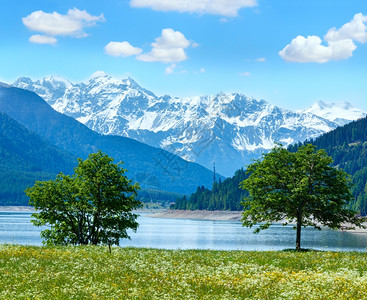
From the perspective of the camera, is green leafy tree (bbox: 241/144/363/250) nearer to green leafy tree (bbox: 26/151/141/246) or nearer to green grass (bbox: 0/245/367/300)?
green leafy tree (bbox: 26/151/141/246)

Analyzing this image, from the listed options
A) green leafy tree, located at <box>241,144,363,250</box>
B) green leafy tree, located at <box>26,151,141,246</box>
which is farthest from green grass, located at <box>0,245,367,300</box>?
green leafy tree, located at <box>26,151,141,246</box>

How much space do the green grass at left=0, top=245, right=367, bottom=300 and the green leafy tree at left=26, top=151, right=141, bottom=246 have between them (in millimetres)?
28171

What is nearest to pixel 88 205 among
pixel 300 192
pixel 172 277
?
pixel 300 192

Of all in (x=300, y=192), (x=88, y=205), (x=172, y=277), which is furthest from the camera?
(x=88, y=205)

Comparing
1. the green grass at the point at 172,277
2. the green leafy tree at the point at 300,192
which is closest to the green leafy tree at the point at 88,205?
the green leafy tree at the point at 300,192

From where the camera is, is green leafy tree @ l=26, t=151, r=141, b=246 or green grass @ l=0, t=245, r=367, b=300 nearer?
green grass @ l=0, t=245, r=367, b=300

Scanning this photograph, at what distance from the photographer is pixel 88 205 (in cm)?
6488

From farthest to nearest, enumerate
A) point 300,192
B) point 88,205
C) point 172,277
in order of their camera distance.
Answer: point 88,205 → point 300,192 → point 172,277

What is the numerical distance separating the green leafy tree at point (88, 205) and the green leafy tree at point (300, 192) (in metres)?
15.0

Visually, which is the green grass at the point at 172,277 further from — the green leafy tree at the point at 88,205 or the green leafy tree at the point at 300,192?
the green leafy tree at the point at 88,205

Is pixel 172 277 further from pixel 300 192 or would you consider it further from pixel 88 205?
pixel 88 205

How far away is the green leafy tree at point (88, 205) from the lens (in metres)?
65.3

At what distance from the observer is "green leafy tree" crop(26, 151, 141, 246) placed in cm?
6531

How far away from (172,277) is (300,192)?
3421cm
